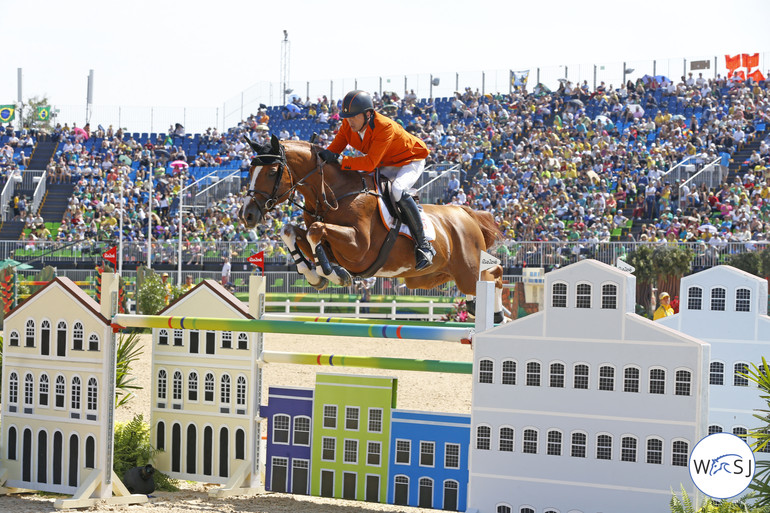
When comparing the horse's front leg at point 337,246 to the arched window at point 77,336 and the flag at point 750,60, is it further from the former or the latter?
the flag at point 750,60

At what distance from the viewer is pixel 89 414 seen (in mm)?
5766

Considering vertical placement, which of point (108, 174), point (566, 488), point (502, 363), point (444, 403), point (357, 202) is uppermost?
point (108, 174)

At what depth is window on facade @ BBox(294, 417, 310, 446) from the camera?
18.2 feet

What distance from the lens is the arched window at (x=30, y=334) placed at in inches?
239

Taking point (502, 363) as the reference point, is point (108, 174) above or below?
above

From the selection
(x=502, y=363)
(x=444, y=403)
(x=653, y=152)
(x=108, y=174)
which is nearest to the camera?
(x=502, y=363)

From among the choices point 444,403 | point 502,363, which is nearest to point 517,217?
point 444,403

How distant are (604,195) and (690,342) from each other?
56.5 feet

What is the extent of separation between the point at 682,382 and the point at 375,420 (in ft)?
6.47

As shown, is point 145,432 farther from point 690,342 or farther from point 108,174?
point 108,174

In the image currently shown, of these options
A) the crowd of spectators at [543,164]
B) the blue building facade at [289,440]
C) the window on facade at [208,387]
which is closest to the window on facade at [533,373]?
the blue building facade at [289,440]

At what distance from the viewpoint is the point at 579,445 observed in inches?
167

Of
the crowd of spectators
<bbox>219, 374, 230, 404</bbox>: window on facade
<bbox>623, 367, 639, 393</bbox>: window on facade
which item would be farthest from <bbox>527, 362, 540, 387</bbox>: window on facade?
the crowd of spectators

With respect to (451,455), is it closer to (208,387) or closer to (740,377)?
(740,377)
